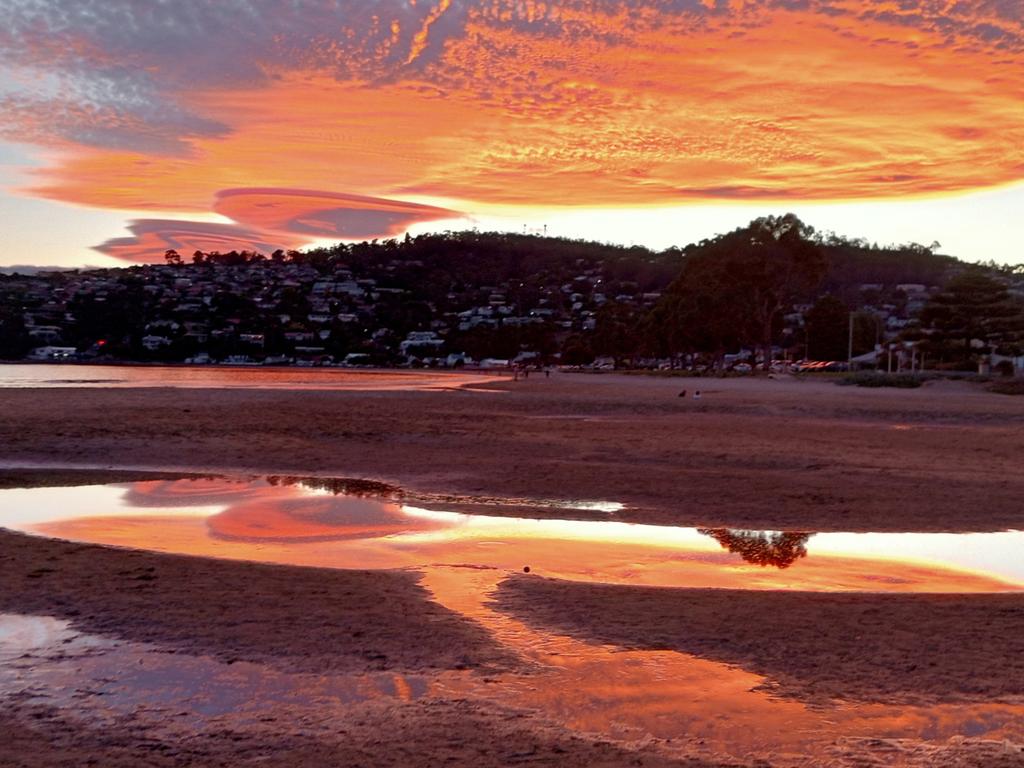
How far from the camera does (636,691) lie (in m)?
6.57

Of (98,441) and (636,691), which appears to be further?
(98,441)

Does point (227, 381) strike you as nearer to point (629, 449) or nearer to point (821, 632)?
point (629, 449)

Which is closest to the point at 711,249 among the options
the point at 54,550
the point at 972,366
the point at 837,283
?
the point at 972,366

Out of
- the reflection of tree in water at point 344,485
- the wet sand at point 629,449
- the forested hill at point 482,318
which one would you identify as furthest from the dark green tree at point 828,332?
the reflection of tree in water at point 344,485

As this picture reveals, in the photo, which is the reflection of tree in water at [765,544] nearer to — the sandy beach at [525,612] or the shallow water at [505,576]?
the shallow water at [505,576]

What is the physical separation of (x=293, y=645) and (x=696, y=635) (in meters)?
3.06

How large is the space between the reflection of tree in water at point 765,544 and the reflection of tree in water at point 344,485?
222 inches

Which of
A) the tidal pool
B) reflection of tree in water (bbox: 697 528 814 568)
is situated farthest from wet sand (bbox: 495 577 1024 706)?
the tidal pool

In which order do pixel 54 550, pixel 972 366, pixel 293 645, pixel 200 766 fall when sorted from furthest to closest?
pixel 972 366, pixel 54 550, pixel 293 645, pixel 200 766

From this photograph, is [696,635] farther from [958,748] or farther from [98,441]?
[98,441]

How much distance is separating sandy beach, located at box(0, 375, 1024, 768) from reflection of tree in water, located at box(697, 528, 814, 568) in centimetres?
56

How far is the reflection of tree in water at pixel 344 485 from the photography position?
16.8m

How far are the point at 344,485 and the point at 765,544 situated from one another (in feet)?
26.3

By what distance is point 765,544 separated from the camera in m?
12.5
